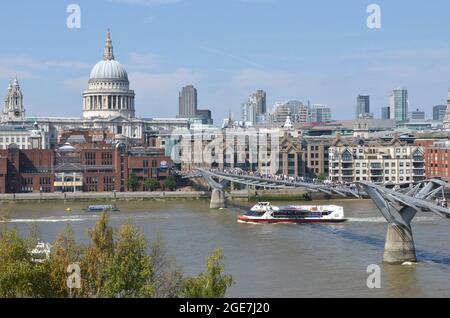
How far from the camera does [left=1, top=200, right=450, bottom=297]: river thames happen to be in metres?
18.0

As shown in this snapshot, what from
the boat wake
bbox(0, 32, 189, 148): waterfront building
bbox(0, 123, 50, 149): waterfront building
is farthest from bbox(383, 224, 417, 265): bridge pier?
bbox(0, 32, 189, 148): waterfront building

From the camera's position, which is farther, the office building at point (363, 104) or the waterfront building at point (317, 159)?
the office building at point (363, 104)

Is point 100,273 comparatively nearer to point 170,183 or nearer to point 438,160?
point 170,183

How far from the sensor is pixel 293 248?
79.7 ft

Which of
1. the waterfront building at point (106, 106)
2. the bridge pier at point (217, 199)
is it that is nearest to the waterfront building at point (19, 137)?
the waterfront building at point (106, 106)

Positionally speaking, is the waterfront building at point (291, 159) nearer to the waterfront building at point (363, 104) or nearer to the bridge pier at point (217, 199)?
the bridge pier at point (217, 199)

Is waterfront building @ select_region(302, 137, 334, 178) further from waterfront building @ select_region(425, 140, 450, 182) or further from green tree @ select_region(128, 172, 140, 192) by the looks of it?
green tree @ select_region(128, 172, 140, 192)

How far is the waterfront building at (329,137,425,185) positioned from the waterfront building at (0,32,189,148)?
26448 millimetres

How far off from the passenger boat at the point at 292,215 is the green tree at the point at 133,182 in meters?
15.8

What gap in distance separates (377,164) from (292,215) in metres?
18.3

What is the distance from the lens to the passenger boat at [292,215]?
32.9 m
